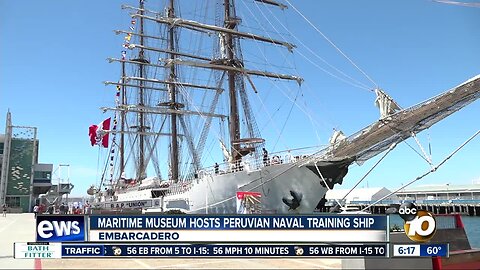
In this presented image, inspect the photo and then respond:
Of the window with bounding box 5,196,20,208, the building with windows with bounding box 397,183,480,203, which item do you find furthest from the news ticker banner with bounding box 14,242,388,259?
the building with windows with bounding box 397,183,480,203

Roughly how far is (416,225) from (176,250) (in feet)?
13.4

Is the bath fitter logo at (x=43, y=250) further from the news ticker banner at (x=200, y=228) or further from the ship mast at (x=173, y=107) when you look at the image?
the ship mast at (x=173, y=107)

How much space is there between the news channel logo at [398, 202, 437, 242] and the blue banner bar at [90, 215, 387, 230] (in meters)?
0.85

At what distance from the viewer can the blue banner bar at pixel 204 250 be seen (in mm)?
6930

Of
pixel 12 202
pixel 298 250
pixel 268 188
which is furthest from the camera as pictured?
pixel 12 202

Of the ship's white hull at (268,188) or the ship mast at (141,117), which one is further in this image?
the ship mast at (141,117)

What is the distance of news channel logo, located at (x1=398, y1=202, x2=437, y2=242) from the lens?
679 cm

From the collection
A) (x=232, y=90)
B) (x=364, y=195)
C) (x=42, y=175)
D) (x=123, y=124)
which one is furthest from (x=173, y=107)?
(x=364, y=195)

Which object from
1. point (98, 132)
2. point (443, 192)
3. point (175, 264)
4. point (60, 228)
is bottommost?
point (175, 264)

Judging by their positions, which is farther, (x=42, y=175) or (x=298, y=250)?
(x=42, y=175)

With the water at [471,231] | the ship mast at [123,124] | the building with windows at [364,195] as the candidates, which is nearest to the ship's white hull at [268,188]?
the water at [471,231]

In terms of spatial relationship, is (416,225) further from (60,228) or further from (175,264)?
(60,228)

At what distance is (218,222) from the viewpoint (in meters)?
7.25

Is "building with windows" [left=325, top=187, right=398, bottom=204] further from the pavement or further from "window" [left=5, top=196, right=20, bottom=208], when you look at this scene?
the pavement
